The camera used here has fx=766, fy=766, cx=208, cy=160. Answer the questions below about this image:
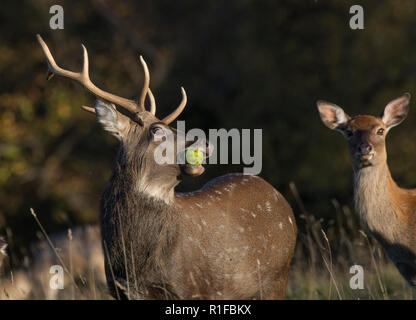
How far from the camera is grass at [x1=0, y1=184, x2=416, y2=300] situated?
6.48 metres

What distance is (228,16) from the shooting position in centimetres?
1547

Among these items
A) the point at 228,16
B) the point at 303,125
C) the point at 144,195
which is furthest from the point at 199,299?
the point at 228,16

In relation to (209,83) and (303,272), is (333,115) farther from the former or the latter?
(209,83)

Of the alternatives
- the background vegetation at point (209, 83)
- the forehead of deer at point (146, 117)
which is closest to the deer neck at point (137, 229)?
the forehead of deer at point (146, 117)

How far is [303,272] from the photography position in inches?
369

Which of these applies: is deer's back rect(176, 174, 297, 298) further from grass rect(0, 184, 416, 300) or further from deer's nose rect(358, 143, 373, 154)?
deer's nose rect(358, 143, 373, 154)

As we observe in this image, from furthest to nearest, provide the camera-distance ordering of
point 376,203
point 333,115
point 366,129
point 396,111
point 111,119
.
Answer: point 333,115
point 396,111
point 366,129
point 376,203
point 111,119

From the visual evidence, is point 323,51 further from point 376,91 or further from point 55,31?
point 55,31

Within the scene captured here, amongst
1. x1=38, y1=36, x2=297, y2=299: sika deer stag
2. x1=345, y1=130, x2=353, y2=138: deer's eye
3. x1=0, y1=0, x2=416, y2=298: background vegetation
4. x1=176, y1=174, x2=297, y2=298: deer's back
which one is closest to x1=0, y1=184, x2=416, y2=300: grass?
x1=176, y1=174, x2=297, y2=298: deer's back

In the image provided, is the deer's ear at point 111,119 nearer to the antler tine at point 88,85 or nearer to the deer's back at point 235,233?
the antler tine at point 88,85

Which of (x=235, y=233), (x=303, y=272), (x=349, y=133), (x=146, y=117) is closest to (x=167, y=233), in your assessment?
(x=235, y=233)

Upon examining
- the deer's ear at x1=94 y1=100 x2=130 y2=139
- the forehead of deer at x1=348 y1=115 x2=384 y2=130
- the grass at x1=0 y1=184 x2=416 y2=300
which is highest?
the forehead of deer at x1=348 y1=115 x2=384 y2=130

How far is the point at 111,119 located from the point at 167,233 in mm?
875

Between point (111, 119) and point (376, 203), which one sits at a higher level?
point (111, 119)
